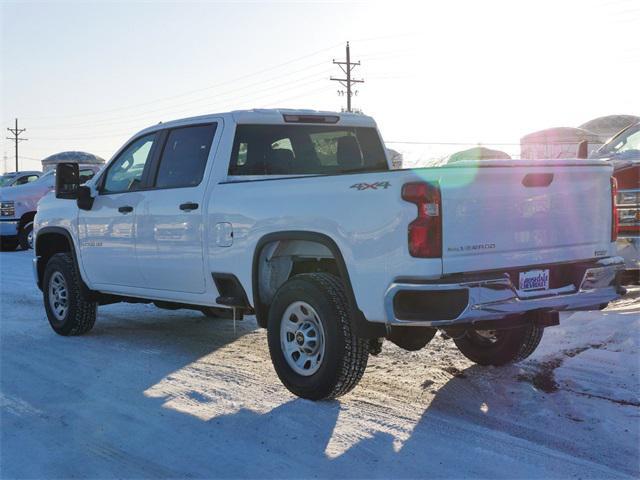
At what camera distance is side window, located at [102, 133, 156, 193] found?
6570mm

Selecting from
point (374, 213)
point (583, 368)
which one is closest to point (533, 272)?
point (374, 213)

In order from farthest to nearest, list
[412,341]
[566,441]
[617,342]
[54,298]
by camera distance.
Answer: [54,298] → [617,342] → [412,341] → [566,441]

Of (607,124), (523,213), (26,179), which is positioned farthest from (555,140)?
(523,213)

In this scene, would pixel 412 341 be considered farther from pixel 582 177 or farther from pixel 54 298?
pixel 54 298

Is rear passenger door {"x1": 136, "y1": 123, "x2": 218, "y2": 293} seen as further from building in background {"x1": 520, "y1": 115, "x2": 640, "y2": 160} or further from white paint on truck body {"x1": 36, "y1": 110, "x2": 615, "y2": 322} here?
building in background {"x1": 520, "y1": 115, "x2": 640, "y2": 160}

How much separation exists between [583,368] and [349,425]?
223 cm

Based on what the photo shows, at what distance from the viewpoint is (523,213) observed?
14.6ft

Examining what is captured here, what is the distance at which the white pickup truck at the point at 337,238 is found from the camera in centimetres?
420

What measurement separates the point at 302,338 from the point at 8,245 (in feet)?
51.3

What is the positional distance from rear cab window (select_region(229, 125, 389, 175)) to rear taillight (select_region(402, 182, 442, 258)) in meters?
1.95

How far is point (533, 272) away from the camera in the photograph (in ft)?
14.9

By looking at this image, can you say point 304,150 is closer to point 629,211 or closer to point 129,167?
point 129,167

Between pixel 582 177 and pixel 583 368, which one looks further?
pixel 583 368

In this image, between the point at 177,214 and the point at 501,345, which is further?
the point at 177,214
